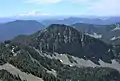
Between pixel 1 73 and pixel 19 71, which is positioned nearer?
pixel 1 73

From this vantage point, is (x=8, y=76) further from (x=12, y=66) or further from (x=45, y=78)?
(x=45, y=78)

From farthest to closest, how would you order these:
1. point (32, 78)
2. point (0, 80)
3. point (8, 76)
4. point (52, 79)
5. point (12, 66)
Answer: point (52, 79) → point (12, 66) → point (32, 78) → point (8, 76) → point (0, 80)

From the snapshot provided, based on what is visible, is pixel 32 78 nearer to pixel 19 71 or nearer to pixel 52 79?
pixel 19 71

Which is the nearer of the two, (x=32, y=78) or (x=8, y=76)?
(x=8, y=76)

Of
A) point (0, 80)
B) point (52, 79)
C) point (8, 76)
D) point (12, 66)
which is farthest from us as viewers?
point (52, 79)

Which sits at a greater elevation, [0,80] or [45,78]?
[0,80]

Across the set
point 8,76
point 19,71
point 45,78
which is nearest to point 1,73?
point 8,76

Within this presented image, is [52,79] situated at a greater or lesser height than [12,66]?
lesser

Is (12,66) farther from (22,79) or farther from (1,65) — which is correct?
(22,79)

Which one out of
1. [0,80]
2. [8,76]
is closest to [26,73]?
[8,76]
